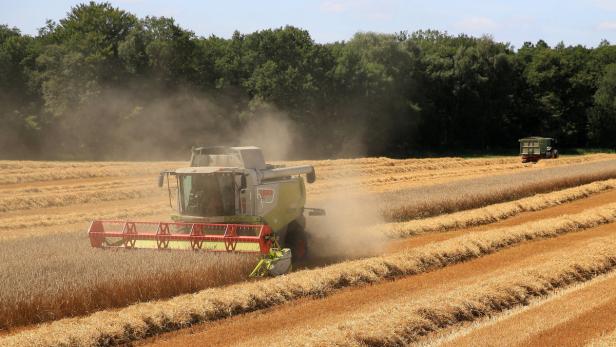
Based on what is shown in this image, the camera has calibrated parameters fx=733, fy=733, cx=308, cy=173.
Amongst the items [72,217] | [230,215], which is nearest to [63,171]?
[72,217]

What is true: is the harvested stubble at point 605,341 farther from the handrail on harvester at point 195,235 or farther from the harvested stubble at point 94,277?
the harvested stubble at point 94,277

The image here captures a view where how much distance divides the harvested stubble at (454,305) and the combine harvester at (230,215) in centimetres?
399

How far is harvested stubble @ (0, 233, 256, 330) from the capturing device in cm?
1264

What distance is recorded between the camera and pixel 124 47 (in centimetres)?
5912

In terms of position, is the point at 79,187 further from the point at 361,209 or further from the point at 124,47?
the point at 124,47

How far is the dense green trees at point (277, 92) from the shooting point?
179 ft

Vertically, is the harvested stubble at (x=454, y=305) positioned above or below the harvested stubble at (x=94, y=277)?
below

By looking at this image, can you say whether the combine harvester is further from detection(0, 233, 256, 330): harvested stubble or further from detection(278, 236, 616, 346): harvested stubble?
detection(278, 236, 616, 346): harvested stubble

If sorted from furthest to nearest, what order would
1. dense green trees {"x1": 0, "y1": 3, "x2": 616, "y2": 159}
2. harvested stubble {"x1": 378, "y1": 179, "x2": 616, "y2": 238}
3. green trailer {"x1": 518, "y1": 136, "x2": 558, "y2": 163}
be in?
green trailer {"x1": 518, "y1": 136, "x2": 558, "y2": 163}, dense green trees {"x1": 0, "y1": 3, "x2": 616, "y2": 159}, harvested stubble {"x1": 378, "y1": 179, "x2": 616, "y2": 238}

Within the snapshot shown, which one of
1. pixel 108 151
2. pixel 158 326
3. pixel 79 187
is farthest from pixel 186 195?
pixel 108 151

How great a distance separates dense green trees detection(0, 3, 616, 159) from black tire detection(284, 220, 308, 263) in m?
33.9

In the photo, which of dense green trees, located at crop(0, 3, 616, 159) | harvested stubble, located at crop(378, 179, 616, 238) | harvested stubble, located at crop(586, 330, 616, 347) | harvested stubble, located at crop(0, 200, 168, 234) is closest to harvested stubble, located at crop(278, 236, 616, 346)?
harvested stubble, located at crop(586, 330, 616, 347)

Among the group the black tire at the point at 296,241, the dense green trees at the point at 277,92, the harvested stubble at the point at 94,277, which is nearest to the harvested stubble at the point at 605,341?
the harvested stubble at the point at 94,277

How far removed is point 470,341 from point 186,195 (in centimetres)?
884
